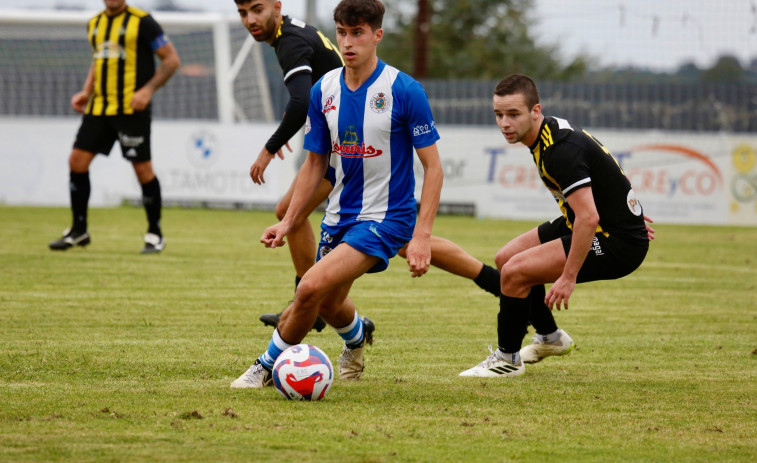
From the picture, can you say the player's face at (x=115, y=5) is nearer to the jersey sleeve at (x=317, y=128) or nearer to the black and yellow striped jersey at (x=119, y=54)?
the black and yellow striped jersey at (x=119, y=54)

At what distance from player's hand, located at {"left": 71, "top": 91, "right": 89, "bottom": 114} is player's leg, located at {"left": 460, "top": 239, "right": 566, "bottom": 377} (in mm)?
6463

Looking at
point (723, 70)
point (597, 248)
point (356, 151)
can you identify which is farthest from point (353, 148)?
point (723, 70)

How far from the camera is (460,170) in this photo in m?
18.5

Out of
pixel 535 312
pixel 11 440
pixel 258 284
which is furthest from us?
pixel 258 284

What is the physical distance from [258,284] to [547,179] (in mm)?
4298

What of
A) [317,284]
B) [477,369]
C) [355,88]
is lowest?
[477,369]

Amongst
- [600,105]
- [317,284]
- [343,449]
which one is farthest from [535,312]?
[600,105]

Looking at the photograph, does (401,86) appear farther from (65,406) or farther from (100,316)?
(100,316)

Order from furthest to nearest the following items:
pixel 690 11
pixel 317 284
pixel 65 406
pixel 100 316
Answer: pixel 690 11 < pixel 100 316 < pixel 317 284 < pixel 65 406

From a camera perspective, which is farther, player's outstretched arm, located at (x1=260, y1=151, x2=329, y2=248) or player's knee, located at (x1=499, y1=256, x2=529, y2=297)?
player's knee, located at (x1=499, y1=256, x2=529, y2=297)

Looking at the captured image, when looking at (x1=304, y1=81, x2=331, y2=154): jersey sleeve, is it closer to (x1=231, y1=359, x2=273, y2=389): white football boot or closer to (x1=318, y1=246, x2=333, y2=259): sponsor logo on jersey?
(x1=318, y1=246, x2=333, y2=259): sponsor logo on jersey

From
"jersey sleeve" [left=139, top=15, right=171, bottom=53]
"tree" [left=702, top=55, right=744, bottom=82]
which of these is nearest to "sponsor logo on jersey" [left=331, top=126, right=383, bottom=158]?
"jersey sleeve" [left=139, top=15, right=171, bottom=53]

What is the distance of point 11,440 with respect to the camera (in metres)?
3.77

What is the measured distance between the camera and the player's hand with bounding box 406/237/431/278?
4648 mm
